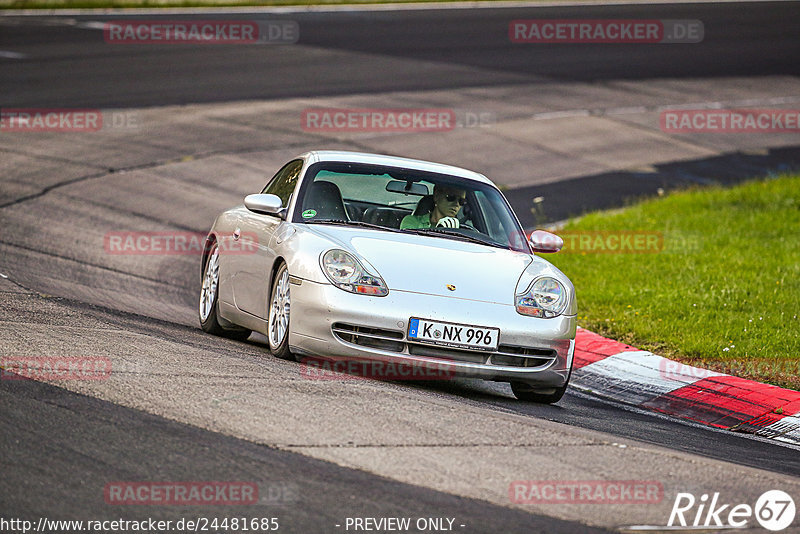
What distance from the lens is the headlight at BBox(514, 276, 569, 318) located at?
23.7ft

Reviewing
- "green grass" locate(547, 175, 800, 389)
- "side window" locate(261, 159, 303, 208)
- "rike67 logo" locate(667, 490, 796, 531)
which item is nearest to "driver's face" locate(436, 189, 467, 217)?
"side window" locate(261, 159, 303, 208)

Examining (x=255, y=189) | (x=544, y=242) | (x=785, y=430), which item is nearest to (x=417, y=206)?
(x=544, y=242)

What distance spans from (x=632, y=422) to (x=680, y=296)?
3759 mm

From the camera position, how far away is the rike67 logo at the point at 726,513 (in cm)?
471

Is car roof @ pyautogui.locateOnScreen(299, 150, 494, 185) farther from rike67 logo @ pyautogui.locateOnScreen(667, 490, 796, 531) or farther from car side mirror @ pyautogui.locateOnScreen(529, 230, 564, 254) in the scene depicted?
rike67 logo @ pyautogui.locateOnScreen(667, 490, 796, 531)

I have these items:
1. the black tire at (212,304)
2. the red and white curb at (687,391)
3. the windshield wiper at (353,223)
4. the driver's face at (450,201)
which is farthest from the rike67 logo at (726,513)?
the black tire at (212,304)

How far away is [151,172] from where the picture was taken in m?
→ 16.4

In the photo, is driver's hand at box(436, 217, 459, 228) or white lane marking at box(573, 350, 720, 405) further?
white lane marking at box(573, 350, 720, 405)

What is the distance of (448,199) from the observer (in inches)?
331

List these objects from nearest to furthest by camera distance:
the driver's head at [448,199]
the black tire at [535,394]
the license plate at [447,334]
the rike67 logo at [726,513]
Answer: the rike67 logo at [726,513] < the license plate at [447,334] < the black tire at [535,394] < the driver's head at [448,199]

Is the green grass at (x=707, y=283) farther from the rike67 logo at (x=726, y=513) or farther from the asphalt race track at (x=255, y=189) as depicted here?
the rike67 logo at (x=726, y=513)

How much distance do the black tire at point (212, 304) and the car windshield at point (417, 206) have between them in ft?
3.99

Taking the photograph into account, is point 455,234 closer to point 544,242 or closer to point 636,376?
point 544,242

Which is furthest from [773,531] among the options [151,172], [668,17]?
[668,17]
